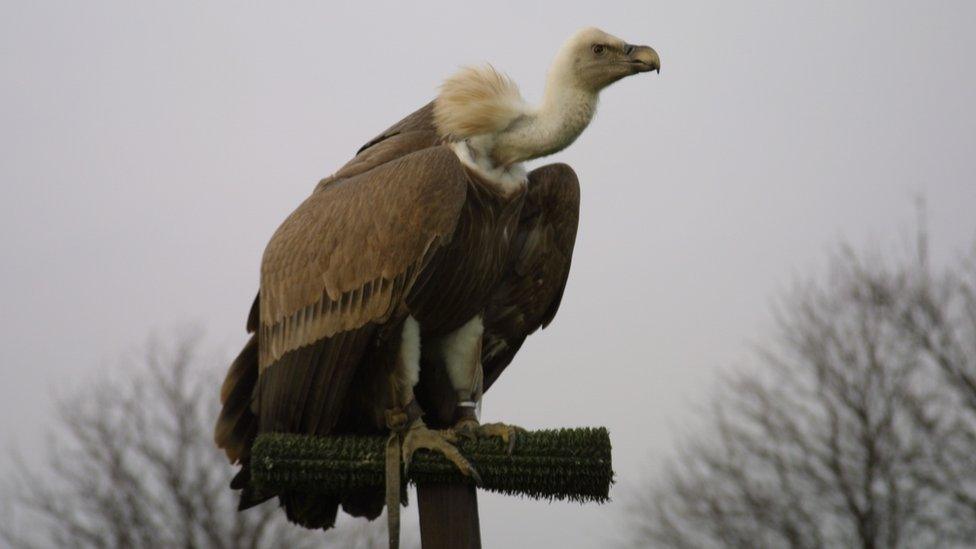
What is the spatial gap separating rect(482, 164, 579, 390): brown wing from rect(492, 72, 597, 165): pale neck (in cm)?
28

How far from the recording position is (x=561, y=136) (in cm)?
475

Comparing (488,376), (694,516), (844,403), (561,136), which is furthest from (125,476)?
(561,136)

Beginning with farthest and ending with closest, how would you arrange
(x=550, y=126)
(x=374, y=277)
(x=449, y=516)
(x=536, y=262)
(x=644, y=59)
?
1. (x=536, y=262)
2. (x=644, y=59)
3. (x=550, y=126)
4. (x=374, y=277)
5. (x=449, y=516)

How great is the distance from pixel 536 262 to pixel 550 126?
2.14 ft

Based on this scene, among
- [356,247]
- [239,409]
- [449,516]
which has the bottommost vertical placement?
[449,516]

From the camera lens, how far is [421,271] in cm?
444

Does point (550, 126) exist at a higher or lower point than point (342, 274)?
higher

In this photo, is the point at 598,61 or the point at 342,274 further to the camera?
the point at 598,61

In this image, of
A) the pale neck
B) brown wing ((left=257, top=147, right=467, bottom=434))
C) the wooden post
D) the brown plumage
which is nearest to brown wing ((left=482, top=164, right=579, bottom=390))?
the brown plumage

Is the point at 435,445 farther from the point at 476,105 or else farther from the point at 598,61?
the point at 598,61

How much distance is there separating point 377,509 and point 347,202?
129 cm

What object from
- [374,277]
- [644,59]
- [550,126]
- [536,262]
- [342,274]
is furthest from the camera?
[536,262]

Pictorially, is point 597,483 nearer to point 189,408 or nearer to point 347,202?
point 347,202

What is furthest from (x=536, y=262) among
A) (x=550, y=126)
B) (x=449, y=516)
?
(x=449, y=516)
